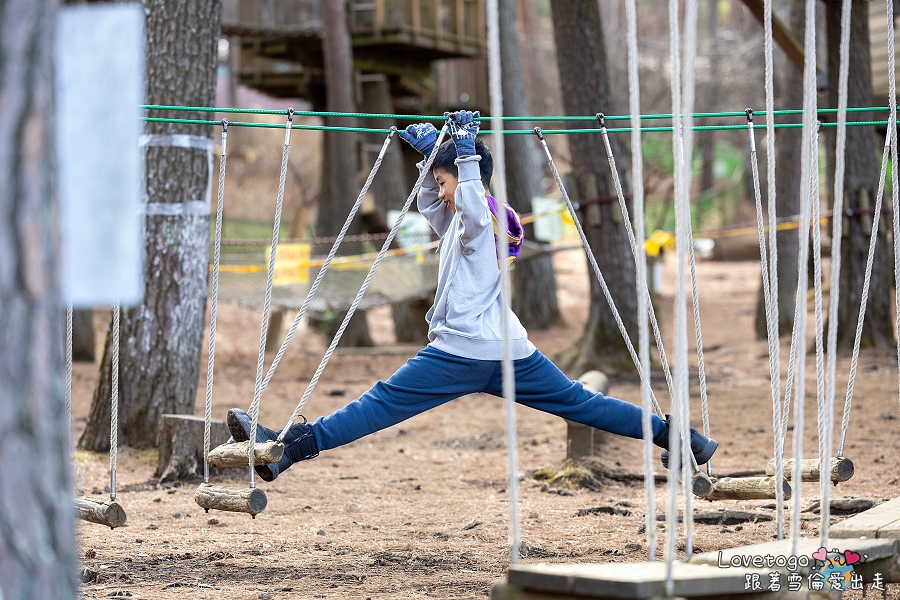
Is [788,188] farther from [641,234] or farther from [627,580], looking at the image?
[627,580]

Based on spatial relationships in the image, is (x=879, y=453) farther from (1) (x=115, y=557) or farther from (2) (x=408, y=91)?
(2) (x=408, y=91)

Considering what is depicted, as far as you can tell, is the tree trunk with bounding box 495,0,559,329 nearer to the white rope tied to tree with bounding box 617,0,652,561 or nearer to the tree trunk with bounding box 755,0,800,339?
the tree trunk with bounding box 755,0,800,339

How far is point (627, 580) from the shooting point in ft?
5.96

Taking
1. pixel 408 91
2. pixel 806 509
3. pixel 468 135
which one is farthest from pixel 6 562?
pixel 408 91

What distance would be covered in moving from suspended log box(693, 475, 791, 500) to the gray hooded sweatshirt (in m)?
0.64

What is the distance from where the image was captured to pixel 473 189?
2850 mm

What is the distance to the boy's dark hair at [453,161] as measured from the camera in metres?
2.99

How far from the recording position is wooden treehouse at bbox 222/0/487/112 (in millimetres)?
10859

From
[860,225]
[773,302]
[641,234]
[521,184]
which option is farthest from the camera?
[521,184]

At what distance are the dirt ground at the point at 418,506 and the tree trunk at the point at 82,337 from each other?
1405 millimetres

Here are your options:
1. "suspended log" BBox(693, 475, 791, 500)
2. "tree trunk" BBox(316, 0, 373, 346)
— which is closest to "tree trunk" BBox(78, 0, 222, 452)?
"suspended log" BBox(693, 475, 791, 500)

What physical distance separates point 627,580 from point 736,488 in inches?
49.4

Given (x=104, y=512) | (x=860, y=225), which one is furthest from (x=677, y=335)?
(x=860, y=225)

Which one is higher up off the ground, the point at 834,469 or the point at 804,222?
the point at 804,222
